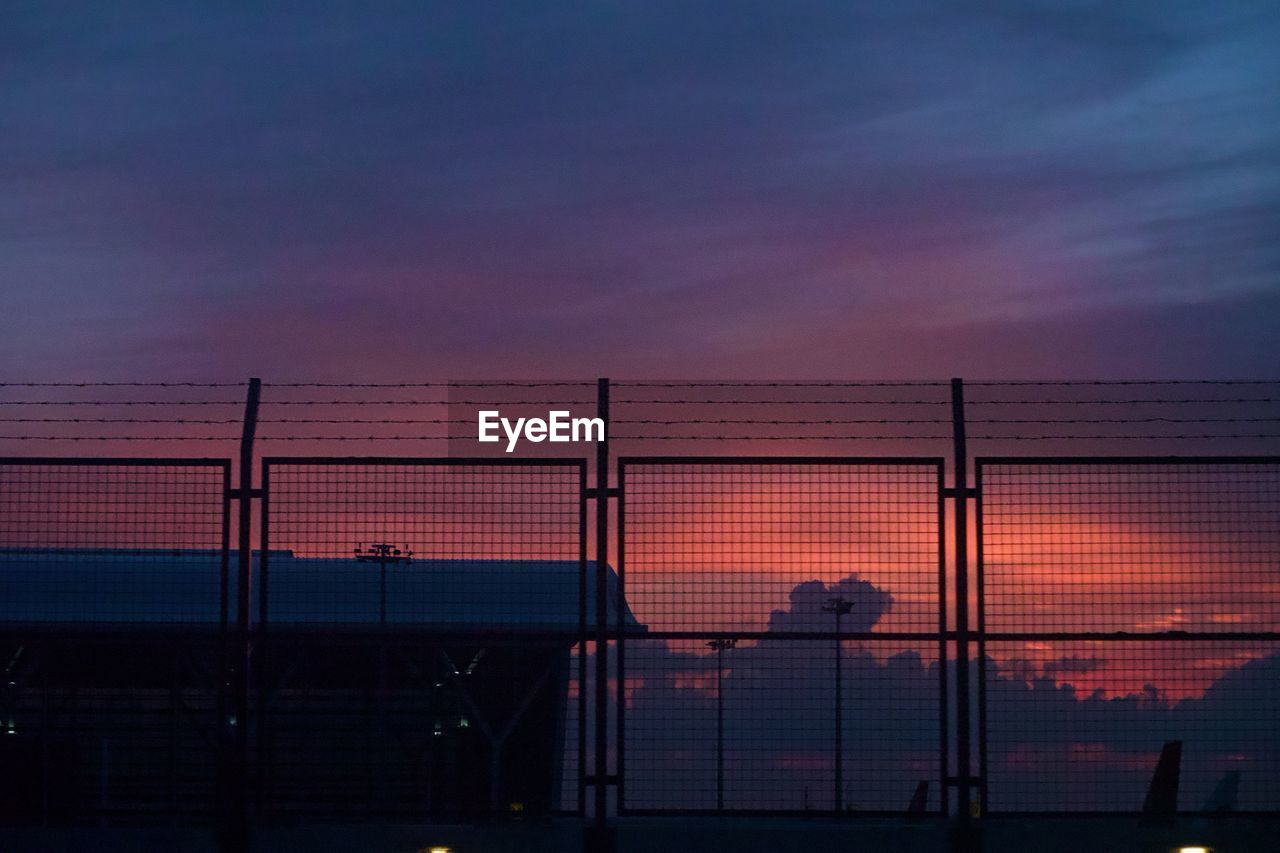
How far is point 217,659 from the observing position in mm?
8312

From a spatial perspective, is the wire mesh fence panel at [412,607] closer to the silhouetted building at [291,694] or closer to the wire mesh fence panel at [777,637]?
the silhouetted building at [291,694]

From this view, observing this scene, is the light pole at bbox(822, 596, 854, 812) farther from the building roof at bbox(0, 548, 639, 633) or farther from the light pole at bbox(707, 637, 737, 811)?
the building roof at bbox(0, 548, 639, 633)

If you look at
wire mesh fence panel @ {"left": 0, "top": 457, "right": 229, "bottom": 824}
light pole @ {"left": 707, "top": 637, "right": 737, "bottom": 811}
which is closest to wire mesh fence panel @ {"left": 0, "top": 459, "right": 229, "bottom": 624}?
wire mesh fence panel @ {"left": 0, "top": 457, "right": 229, "bottom": 824}

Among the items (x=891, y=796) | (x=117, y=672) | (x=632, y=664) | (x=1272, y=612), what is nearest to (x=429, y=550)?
(x=632, y=664)

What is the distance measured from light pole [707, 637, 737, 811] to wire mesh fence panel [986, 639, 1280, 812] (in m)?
1.73

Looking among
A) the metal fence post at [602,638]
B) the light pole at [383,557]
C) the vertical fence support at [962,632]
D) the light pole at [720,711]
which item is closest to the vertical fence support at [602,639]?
the metal fence post at [602,638]

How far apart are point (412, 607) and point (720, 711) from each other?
208 centimetres

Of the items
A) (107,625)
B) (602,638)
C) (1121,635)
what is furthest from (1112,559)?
(107,625)

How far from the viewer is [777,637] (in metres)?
7.95

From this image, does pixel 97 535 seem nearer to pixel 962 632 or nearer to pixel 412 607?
pixel 412 607

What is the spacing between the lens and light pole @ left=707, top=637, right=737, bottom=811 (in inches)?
301

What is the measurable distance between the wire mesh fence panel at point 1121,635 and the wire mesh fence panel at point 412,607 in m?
2.77

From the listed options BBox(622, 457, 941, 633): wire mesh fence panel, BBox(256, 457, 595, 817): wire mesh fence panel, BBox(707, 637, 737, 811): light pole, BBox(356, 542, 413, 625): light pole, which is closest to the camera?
BBox(707, 637, 737, 811): light pole

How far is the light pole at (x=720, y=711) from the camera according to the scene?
25.1 ft
